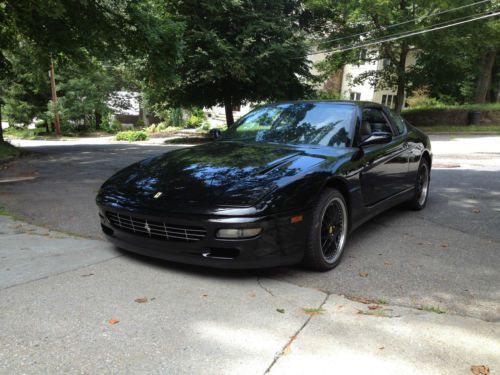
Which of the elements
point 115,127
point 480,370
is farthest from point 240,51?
point 115,127

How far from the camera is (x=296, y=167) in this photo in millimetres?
3906

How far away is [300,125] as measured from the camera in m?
4.94

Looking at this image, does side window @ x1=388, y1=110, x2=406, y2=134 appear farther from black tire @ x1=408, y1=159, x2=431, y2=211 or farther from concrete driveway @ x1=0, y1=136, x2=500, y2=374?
concrete driveway @ x1=0, y1=136, x2=500, y2=374

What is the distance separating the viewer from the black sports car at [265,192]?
344cm

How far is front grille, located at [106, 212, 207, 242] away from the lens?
11.4 ft

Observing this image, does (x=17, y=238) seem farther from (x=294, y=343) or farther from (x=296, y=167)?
(x=294, y=343)

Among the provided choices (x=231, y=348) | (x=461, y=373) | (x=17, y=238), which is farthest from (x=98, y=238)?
(x=461, y=373)

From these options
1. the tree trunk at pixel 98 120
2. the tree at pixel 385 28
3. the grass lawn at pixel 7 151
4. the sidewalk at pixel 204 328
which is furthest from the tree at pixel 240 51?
the tree trunk at pixel 98 120

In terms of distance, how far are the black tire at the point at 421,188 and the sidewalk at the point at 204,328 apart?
3295 millimetres

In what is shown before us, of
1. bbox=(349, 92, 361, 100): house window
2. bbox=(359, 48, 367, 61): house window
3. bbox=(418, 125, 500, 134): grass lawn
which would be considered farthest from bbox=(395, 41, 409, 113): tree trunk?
bbox=(349, 92, 361, 100): house window

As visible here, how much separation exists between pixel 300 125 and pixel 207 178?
1.53 metres

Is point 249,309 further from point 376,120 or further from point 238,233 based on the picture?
point 376,120

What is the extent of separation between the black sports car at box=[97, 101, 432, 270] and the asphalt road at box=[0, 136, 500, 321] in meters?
0.30

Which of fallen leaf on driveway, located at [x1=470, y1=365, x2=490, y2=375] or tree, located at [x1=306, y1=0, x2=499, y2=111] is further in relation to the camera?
tree, located at [x1=306, y1=0, x2=499, y2=111]
